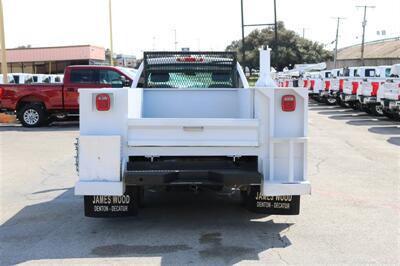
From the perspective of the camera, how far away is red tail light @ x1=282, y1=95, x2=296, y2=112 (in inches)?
224

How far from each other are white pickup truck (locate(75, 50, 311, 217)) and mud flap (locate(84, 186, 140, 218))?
0.04ft

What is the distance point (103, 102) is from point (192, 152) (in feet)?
3.48

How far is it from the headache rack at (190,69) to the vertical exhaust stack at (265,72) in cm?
181

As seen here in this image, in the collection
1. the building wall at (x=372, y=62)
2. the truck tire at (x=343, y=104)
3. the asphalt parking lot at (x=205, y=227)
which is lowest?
the asphalt parking lot at (x=205, y=227)

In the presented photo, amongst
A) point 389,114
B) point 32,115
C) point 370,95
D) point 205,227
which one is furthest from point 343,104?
point 205,227

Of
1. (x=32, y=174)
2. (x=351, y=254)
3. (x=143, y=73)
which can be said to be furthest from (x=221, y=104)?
(x=32, y=174)

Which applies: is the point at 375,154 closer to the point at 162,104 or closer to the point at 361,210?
the point at 361,210

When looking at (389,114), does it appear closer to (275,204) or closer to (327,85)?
A: (327,85)

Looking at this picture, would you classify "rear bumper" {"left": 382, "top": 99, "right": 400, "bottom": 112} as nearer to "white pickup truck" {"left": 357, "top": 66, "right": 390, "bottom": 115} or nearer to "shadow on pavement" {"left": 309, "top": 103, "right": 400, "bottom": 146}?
"shadow on pavement" {"left": 309, "top": 103, "right": 400, "bottom": 146}

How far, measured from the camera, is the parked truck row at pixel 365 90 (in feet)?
59.8

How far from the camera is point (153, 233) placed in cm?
589

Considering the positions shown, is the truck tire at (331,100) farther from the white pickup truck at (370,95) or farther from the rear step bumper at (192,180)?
the rear step bumper at (192,180)

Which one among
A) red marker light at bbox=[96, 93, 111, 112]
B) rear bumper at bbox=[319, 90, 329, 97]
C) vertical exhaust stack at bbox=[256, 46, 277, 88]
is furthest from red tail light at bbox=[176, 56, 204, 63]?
rear bumper at bbox=[319, 90, 329, 97]

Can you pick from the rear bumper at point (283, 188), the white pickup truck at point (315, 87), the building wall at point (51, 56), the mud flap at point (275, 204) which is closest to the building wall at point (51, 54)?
the building wall at point (51, 56)
